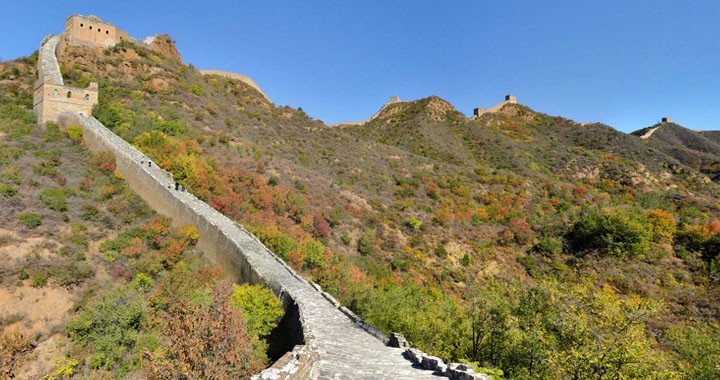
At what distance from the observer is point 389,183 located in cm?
4575

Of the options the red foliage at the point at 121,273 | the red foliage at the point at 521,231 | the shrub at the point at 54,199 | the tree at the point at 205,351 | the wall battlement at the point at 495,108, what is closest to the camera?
the tree at the point at 205,351

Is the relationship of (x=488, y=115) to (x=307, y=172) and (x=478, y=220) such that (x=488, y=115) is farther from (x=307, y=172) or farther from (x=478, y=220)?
(x=307, y=172)

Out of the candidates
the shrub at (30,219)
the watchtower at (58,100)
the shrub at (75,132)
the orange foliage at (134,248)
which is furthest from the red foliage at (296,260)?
the watchtower at (58,100)

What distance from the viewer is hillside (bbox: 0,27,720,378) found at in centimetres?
1166

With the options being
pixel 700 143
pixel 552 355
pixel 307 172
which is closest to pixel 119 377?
pixel 552 355

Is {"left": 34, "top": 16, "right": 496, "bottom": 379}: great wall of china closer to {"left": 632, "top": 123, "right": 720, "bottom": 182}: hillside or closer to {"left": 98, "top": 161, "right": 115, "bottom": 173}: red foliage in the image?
{"left": 98, "top": 161, "right": 115, "bottom": 173}: red foliage

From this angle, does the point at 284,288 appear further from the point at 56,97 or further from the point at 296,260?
the point at 56,97

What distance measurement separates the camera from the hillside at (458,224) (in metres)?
11.7

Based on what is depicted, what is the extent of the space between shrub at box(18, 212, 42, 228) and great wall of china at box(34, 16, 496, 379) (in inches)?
201

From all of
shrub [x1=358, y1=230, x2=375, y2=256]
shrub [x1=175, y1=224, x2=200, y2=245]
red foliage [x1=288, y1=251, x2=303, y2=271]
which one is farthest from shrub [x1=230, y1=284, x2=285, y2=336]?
shrub [x1=358, y1=230, x2=375, y2=256]

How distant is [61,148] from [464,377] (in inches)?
1180

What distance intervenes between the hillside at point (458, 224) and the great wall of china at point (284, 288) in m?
2.18

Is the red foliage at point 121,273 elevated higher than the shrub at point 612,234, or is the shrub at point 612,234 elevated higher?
the shrub at point 612,234

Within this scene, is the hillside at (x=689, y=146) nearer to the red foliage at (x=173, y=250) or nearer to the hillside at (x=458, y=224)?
the hillside at (x=458, y=224)
